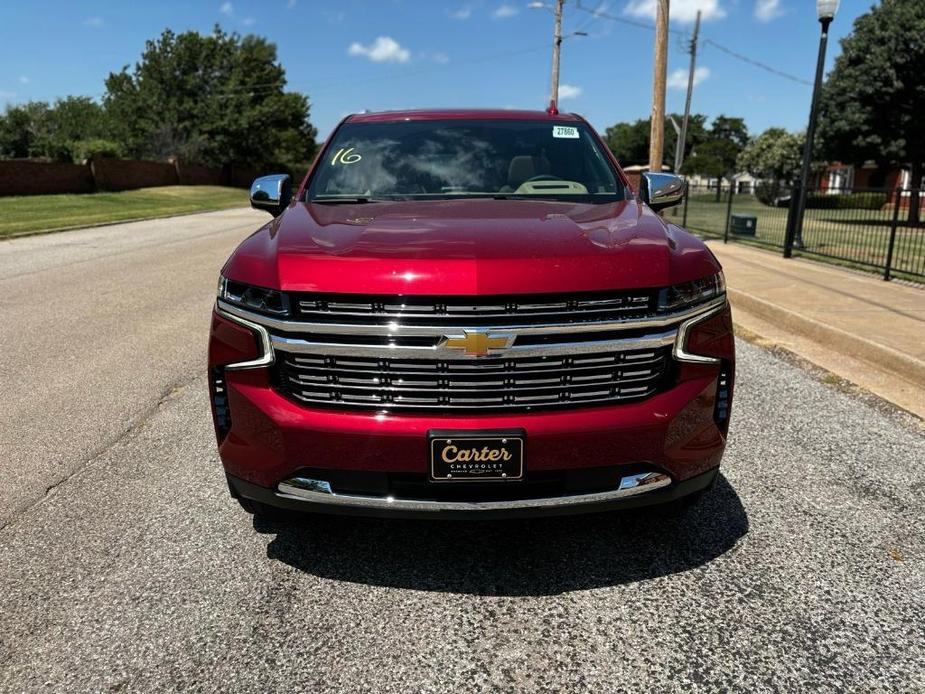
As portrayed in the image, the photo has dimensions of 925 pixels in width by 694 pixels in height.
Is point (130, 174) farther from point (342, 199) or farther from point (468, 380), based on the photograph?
point (468, 380)

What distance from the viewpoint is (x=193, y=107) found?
58.3 m

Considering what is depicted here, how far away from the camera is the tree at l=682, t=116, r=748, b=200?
3541 inches

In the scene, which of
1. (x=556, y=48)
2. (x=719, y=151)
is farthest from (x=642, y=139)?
(x=556, y=48)

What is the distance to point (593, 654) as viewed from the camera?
7.87 feet

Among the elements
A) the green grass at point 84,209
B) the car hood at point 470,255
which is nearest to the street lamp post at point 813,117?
the car hood at point 470,255

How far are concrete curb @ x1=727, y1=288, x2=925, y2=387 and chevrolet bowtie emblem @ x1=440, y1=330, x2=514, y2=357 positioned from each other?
14.7 feet

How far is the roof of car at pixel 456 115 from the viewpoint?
434 cm

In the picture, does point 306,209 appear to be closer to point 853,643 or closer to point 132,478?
point 132,478

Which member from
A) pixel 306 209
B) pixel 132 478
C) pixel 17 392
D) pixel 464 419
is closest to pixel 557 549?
pixel 464 419

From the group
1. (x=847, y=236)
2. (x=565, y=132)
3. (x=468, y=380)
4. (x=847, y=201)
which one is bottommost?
(x=847, y=236)

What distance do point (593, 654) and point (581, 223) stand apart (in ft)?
5.18

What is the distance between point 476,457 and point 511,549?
2.64 ft

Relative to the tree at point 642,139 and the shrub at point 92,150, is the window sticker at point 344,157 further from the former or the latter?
the tree at point 642,139

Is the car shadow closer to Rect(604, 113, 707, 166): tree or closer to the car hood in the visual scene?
the car hood
